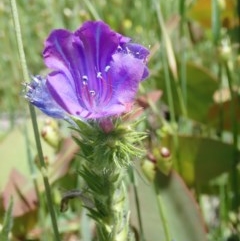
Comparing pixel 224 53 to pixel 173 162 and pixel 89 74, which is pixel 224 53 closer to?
pixel 173 162

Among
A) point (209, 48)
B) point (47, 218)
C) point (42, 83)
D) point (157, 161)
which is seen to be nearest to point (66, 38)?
point (42, 83)

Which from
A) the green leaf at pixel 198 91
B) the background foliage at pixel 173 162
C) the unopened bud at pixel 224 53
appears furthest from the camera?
the green leaf at pixel 198 91

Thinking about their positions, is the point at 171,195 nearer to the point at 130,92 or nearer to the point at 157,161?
the point at 157,161

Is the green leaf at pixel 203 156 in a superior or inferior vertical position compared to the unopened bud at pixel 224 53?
inferior

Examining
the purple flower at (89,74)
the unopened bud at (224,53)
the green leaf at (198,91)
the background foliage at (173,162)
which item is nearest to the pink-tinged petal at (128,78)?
the purple flower at (89,74)

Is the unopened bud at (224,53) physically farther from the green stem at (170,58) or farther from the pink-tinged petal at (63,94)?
the pink-tinged petal at (63,94)

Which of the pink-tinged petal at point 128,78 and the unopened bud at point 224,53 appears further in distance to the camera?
the unopened bud at point 224,53

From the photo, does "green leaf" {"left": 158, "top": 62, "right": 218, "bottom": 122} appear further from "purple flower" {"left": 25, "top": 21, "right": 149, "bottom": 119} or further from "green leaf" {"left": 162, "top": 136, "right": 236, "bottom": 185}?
"purple flower" {"left": 25, "top": 21, "right": 149, "bottom": 119}

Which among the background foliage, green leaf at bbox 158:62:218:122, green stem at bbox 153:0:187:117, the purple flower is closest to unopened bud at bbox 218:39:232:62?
the background foliage
